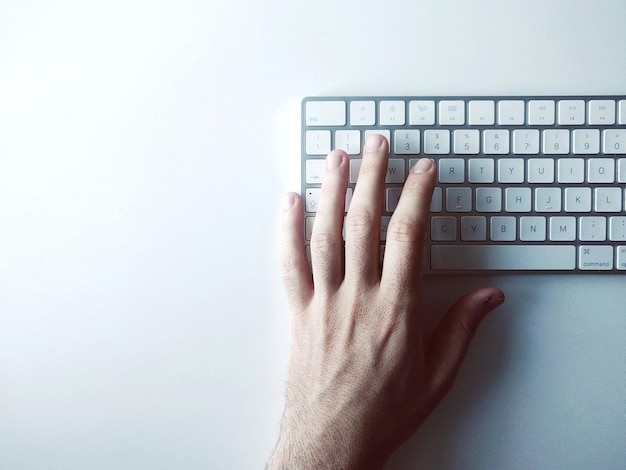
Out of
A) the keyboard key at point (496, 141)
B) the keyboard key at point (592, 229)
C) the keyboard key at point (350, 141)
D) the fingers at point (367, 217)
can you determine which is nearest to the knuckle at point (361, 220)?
the fingers at point (367, 217)

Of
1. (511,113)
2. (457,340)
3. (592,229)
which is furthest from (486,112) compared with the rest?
(457,340)

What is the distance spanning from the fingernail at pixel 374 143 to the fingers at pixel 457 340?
27 centimetres

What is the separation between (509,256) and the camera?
716mm

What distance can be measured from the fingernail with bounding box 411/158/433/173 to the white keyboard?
0.03m

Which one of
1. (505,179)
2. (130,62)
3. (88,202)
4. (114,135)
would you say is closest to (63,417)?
(88,202)

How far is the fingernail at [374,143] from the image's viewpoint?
0.68 meters

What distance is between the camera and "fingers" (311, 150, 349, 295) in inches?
26.8

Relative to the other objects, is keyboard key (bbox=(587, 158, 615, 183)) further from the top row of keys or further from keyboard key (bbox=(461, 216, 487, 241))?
keyboard key (bbox=(461, 216, 487, 241))

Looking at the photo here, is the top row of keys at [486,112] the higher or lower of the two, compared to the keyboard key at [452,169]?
higher

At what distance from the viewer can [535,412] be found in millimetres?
742

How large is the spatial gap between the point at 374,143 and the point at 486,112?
0.63 ft

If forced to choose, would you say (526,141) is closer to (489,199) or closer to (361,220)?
(489,199)

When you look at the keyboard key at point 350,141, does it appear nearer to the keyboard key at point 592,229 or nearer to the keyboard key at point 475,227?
the keyboard key at point 475,227

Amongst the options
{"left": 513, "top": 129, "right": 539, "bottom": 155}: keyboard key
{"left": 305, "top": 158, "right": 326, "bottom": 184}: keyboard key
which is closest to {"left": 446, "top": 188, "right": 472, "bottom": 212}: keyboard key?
{"left": 513, "top": 129, "right": 539, "bottom": 155}: keyboard key
